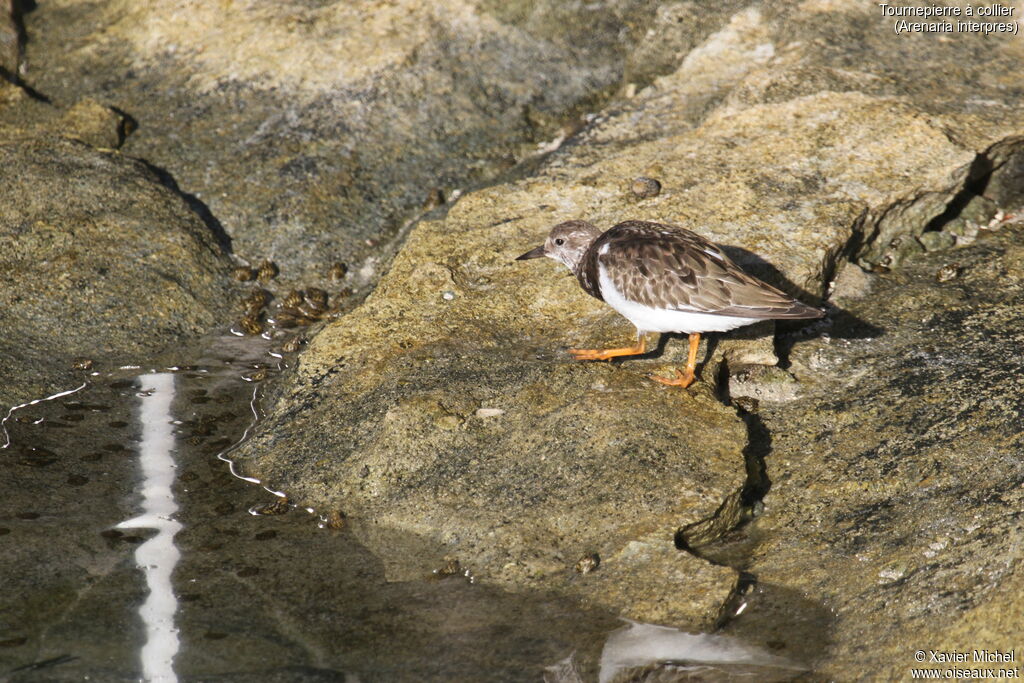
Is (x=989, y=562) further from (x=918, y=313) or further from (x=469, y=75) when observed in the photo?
(x=469, y=75)

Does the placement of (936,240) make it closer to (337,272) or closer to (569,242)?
(569,242)

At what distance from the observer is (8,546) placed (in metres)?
4.63

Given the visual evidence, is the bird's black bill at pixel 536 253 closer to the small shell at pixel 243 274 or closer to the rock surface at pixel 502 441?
the rock surface at pixel 502 441

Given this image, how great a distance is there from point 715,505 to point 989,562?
3.91ft

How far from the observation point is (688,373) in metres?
5.68

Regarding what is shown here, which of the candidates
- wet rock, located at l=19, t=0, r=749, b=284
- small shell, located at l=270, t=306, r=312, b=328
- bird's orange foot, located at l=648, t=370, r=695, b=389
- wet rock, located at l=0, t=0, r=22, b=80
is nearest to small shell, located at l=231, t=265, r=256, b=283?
wet rock, located at l=19, t=0, r=749, b=284

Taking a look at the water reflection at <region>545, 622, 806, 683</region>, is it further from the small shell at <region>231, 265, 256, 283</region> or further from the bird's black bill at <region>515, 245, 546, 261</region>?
the small shell at <region>231, 265, 256, 283</region>

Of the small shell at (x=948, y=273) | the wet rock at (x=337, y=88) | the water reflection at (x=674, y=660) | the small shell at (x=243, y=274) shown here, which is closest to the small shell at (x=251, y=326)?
the small shell at (x=243, y=274)

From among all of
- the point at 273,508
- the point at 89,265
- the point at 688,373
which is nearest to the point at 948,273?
the point at 688,373

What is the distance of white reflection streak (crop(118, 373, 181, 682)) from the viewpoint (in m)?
4.14

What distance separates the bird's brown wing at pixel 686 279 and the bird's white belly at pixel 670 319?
0.03m

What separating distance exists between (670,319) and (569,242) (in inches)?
38.4

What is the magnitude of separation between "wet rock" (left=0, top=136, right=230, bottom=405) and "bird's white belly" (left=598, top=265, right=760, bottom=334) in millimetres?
2908

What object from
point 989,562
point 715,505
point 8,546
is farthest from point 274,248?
point 989,562
